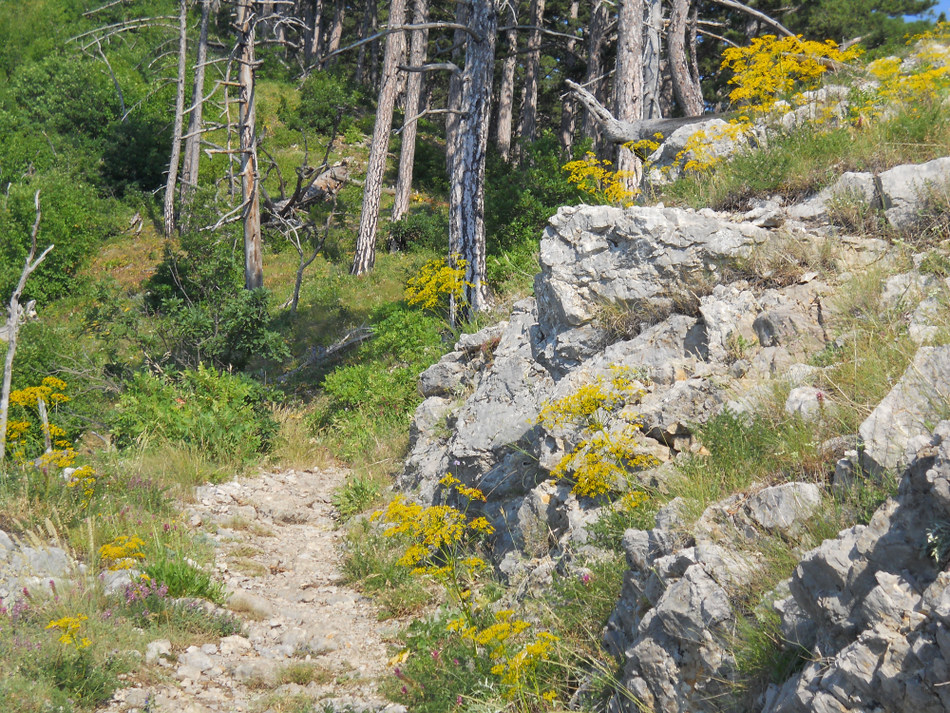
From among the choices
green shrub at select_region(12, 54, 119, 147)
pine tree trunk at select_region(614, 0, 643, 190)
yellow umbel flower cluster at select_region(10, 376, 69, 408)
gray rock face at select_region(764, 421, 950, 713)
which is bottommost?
yellow umbel flower cluster at select_region(10, 376, 69, 408)

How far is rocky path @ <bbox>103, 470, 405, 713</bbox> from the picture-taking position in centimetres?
464

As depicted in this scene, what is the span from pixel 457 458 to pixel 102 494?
3.39 meters

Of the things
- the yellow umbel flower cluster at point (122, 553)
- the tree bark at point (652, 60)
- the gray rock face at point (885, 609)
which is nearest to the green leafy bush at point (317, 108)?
the tree bark at point (652, 60)

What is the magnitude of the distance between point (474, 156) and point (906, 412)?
7893 millimetres

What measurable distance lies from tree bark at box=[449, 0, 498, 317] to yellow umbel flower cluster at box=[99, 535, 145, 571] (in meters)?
5.44

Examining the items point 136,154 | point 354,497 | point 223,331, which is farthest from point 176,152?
point 354,497

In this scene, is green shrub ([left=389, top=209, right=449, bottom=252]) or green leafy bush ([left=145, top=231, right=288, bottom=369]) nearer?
green leafy bush ([left=145, top=231, right=288, bottom=369])

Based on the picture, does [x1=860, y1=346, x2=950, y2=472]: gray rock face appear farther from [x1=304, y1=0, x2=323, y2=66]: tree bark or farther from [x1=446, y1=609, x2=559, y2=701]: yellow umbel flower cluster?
[x1=304, y1=0, x2=323, y2=66]: tree bark

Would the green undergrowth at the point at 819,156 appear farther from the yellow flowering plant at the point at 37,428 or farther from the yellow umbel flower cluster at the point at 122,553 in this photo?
the yellow flowering plant at the point at 37,428

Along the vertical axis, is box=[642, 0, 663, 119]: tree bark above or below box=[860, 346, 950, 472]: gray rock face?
above

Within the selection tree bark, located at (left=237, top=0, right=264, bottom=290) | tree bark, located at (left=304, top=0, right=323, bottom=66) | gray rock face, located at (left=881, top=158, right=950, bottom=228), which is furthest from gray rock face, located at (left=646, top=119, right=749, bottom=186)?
tree bark, located at (left=304, top=0, right=323, bottom=66)

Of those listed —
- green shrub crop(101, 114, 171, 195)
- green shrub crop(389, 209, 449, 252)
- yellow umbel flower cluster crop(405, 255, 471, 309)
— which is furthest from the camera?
green shrub crop(101, 114, 171, 195)

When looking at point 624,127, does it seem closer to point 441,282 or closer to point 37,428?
point 441,282

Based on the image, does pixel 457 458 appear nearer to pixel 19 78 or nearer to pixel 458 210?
pixel 458 210
